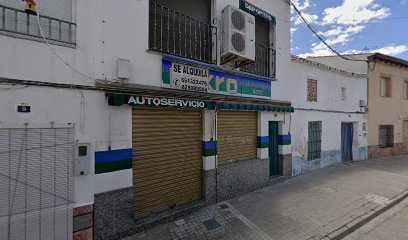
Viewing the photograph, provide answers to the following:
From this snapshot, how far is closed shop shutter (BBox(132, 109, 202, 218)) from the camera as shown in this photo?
17.0 ft

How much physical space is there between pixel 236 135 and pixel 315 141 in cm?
541

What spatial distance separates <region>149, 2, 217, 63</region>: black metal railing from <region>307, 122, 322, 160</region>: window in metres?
6.58

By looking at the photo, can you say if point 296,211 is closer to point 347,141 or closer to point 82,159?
point 82,159

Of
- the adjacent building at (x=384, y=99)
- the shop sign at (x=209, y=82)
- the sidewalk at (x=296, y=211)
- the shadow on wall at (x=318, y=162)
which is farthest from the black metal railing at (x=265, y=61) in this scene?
the adjacent building at (x=384, y=99)

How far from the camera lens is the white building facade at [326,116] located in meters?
9.88

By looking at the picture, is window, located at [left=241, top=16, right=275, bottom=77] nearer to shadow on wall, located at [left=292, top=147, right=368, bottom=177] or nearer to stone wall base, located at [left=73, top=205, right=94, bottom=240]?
shadow on wall, located at [left=292, top=147, right=368, bottom=177]

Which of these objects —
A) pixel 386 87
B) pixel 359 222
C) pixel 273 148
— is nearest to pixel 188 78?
pixel 273 148

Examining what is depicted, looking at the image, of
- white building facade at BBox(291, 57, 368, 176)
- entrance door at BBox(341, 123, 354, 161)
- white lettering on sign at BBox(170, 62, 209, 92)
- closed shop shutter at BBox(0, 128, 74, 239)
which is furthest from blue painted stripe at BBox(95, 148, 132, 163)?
entrance door at BBox(341, 123, 354, 161)

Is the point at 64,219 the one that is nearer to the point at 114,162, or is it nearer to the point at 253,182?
the point at 114,162

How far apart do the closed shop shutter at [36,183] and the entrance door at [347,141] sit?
1351 centimetres

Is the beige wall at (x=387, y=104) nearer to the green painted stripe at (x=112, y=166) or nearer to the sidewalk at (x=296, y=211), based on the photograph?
the sidewalk at (x=296, y=211)

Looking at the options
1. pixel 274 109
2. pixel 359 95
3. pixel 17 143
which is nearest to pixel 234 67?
pixel 274 109

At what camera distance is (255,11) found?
791 cm

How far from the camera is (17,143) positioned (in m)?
3.63
